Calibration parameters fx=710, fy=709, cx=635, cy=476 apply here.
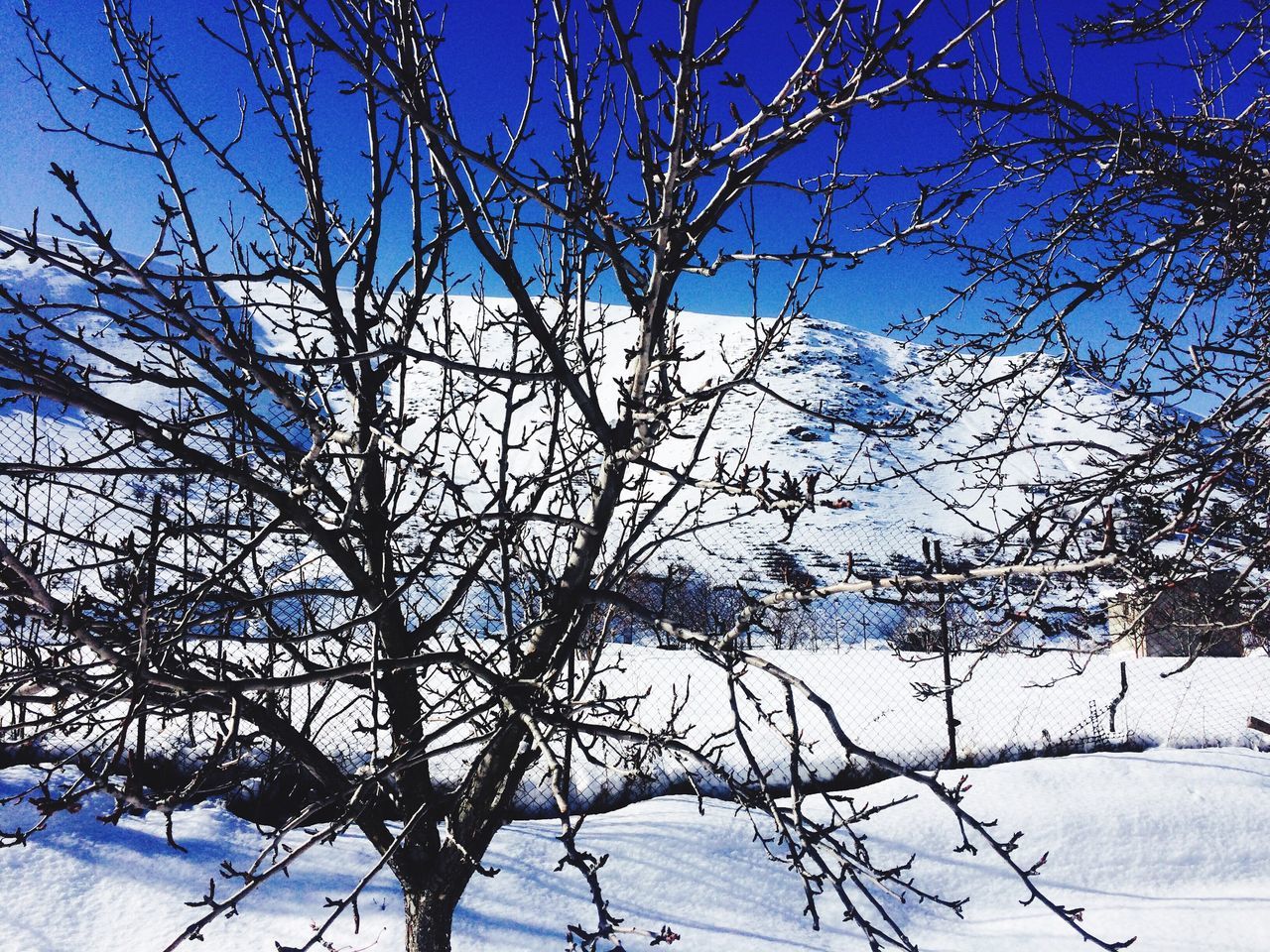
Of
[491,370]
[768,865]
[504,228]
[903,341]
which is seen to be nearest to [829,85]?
[491,370]

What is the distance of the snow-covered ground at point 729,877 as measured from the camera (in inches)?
157

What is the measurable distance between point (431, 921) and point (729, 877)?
2.81 metres

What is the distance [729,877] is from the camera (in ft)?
15.7

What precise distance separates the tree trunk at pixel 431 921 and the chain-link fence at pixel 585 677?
0.52 m

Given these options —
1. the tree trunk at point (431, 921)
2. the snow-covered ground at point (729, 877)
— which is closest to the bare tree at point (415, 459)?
the tree trunk at point (431, 921)

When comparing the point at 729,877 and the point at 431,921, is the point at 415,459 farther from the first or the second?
the point at 729,877

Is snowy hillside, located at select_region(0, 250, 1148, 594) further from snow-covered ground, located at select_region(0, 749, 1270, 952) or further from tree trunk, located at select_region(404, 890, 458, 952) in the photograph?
snow-covered ground, located at select_region(0, 749, 1270, 952)

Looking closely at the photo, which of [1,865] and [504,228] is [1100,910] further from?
[1,865]

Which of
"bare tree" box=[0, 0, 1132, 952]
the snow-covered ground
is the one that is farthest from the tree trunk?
the snow-covered ground

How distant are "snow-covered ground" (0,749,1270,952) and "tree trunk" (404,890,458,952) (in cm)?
154

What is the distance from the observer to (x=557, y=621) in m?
2.43

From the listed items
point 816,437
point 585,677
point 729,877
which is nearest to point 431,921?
point 585,677

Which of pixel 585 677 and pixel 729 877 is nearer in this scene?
pixel 585 677

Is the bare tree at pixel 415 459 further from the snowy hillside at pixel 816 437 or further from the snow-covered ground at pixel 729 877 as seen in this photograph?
the snow-covered ground at pixel 729 877
